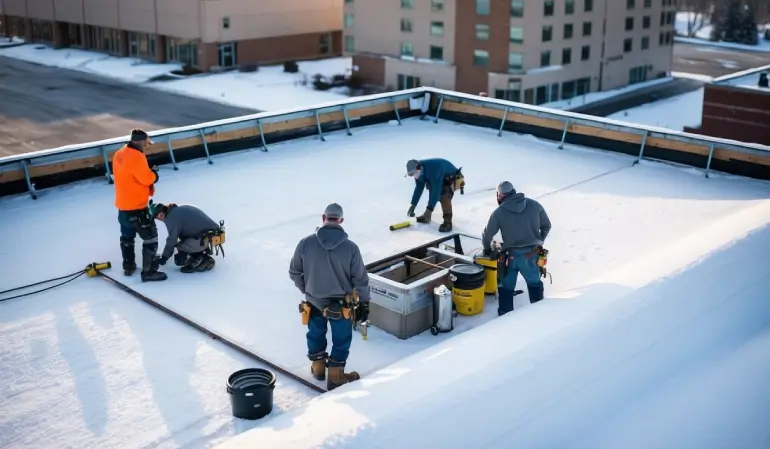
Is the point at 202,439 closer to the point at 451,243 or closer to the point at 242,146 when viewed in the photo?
the point at 451,243

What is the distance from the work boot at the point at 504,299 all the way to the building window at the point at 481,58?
4056 centimetres

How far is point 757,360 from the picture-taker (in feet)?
30.9

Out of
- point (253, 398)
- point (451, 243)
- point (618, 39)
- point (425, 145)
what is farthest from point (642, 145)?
point (618, 39)

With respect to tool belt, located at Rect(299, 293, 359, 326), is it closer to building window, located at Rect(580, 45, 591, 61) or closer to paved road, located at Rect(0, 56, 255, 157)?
paved road, located at Rect(0, 56, 255, 157)

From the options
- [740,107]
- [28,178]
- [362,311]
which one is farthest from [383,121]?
[740,107]

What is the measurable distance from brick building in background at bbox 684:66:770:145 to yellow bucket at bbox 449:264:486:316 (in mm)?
20230

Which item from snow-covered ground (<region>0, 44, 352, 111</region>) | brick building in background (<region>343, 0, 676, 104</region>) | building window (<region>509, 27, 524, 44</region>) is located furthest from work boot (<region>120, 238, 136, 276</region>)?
building window (<region>509, 27, 524, 44</region>)

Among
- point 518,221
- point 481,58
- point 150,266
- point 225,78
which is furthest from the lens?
point 225,78

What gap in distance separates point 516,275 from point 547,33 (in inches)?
1642

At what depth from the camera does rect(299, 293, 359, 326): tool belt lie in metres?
8.72

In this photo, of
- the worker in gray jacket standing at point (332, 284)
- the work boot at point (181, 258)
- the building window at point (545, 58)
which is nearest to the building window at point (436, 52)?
the building window at point (545, 58)

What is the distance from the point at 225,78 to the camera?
5294 centimetres

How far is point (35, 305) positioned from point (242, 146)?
725 centimetres

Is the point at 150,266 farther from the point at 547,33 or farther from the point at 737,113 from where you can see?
the point at 547,33
